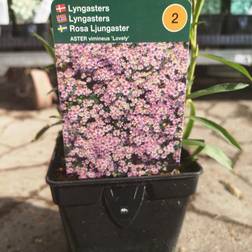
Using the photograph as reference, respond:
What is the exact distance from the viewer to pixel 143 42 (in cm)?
104

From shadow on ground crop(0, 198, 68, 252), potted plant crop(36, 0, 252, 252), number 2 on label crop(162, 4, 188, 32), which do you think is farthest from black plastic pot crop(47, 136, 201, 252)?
number 2 on label crop(162, 4, 188, 32)

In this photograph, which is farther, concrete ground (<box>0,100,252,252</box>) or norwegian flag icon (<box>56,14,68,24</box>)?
concrete ground (<box>0,100,252,252</box>)

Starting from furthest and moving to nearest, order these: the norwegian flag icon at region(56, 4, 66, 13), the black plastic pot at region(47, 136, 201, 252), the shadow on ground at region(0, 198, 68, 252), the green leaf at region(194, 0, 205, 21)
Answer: the shadow on ground at region(0, 198, 68, 252) < the green leaf at region(194, 0, 205, 21) < the black plastic pot at region(47, 136, 201, 252) < the norwegian flag icon at region(56, 4, 66, 13)

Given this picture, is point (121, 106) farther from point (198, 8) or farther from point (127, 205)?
point (198, 8)

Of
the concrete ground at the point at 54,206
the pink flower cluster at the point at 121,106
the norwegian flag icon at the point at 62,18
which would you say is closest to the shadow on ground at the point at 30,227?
the concrete ground at the point at 54,206

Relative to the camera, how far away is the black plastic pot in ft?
3.73

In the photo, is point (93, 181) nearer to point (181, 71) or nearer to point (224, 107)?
point (181, 71)

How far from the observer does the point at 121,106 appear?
110 cm

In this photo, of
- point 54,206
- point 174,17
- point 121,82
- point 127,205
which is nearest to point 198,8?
point 174,17

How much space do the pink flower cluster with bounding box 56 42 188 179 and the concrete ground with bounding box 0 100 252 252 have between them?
0.45 meters

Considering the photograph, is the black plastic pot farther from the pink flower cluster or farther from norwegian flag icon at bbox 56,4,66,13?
norwegian flag icon at bbox 56,4,66,13

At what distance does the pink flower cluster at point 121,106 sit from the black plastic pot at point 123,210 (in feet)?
0.13

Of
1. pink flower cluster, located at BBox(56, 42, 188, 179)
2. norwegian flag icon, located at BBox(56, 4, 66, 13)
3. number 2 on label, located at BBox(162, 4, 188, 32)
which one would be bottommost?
pink flower cluster, located at BBox(56, 42, 188, 179)

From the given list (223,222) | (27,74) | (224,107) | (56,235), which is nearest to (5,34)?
(27,74)
